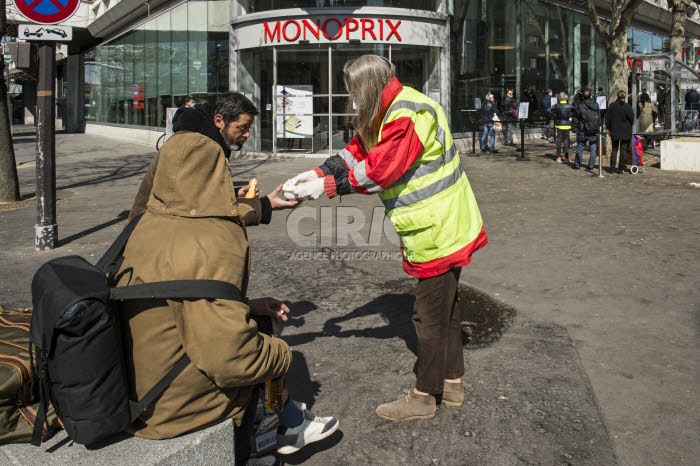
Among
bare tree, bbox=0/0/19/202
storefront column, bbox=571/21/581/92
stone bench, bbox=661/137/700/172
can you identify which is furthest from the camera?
storefront column, bbox=571/21/581/92

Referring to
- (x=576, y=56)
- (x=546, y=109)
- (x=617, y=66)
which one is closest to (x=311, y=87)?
(x=617, y=66)

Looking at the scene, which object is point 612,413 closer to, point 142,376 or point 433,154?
point 433,154

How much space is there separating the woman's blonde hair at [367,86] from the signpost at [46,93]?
17.5 feet

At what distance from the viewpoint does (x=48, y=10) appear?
758cm

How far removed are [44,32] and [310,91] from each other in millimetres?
12787

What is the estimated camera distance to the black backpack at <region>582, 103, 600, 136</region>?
52.0ft

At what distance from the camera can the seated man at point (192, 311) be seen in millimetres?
2322

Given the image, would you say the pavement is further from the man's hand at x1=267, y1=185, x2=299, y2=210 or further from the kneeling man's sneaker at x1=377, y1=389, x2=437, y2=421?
the man's hand at x1=267, y1=185, x2=299, y2=210

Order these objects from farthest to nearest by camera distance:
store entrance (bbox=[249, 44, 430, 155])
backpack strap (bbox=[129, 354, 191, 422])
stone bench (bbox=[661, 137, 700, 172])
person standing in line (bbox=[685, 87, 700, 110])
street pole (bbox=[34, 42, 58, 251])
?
person standing in line (bbox=[685, 87, 700, 110]) < store entrance (bbox=[249, 44, 430, 155]) < stone bench (bbox=[661, 137, 700, 172]) < street pole (bbox=[34, 42, 58, 251]) < backpack strap (bbox=[129, 354, 191, 422])

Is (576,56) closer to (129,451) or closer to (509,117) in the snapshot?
(509,117)

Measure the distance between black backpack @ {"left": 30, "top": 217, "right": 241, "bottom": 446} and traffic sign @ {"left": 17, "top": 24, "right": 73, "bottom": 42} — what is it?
6202 mm

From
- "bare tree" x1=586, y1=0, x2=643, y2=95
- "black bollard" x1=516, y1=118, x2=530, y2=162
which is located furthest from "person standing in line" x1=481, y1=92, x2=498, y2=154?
"bare tree" x1=586, y1=0, x2=643, y2=95

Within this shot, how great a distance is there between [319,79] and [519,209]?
10885 millimetres

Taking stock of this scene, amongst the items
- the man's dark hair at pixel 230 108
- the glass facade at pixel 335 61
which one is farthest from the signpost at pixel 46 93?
the glass facade at pixel 335 61
